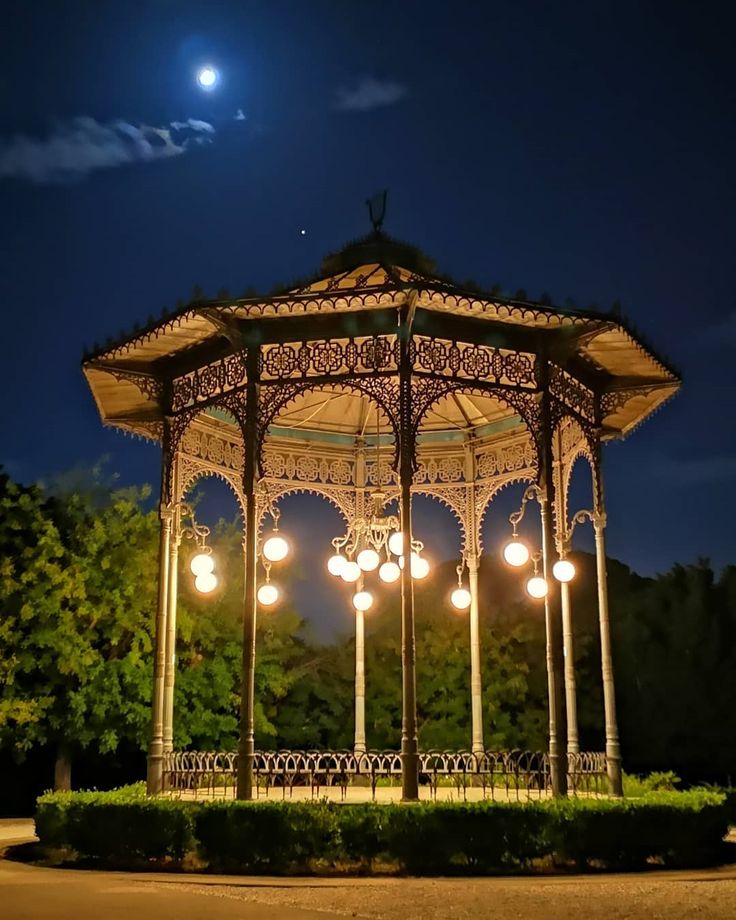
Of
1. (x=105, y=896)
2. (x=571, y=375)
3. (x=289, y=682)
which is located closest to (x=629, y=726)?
(x=289, y=682)

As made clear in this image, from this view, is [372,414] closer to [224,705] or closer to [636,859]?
[224,705]

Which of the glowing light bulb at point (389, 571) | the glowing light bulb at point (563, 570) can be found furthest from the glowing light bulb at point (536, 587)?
the glowing light bulb at point (389, 571)

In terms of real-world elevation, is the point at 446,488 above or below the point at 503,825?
above

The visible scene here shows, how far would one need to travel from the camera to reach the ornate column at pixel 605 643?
521 inches

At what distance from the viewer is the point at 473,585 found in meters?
17.4

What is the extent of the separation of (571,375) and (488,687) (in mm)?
10821

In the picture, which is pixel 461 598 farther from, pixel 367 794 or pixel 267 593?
pixel 367 794

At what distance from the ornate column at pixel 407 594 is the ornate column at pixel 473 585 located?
5156mm

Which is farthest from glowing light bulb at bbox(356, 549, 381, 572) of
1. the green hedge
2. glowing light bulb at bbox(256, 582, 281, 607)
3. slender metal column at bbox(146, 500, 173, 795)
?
the green hedge

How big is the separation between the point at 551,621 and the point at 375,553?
115 inches

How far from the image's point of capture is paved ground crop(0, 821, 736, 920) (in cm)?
794

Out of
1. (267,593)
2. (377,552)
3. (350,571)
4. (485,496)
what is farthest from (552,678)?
(485,496)

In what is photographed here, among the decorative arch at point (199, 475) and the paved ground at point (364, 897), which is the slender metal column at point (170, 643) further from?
the paved ground at point (364, 897)

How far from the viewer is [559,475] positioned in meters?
15.9
